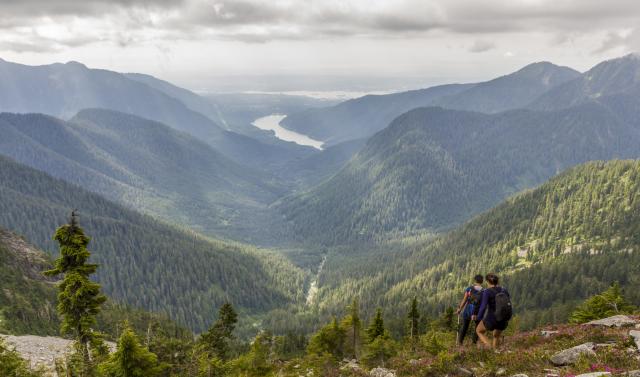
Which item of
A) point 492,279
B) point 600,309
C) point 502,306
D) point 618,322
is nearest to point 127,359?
point 492,279

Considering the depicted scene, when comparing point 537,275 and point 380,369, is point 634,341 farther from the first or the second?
point 537,275

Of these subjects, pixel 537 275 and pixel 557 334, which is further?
pixel 537 275

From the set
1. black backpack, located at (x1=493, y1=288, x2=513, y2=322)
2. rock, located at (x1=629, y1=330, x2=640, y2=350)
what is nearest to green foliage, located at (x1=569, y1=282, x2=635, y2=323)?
rock, located at (x1=629, y1=330, x2=640, y2=350)

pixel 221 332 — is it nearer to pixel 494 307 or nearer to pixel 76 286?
pixel 76 286

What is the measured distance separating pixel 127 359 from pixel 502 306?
26609 millimetres

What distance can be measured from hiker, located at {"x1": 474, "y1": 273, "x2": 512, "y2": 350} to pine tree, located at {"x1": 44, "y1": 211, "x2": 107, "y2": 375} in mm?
30351

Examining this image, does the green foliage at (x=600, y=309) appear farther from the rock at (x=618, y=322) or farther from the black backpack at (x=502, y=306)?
the black backpack at (x=502, y=306)

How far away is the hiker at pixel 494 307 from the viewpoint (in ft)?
80.2

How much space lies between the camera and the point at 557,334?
29391 millimetres

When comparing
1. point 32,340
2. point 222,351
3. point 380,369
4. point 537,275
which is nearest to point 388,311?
point 537,275

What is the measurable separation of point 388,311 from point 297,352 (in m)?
102

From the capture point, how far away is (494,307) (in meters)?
25.0

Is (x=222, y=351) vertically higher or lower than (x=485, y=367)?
lower

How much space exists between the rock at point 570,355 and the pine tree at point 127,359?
27423 millimetres
